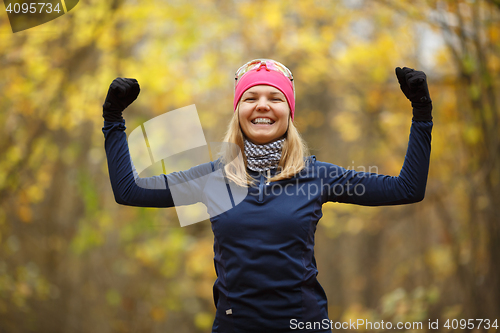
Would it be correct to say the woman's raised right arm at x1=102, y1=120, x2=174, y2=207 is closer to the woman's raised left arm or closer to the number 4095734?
the woman's raised left arm

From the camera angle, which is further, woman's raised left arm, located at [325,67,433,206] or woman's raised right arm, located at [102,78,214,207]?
woman's raised right arm, located at [102,78,214,207]

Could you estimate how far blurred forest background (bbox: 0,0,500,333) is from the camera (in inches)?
200

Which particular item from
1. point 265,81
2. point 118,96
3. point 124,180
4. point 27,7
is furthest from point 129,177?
point 27,7

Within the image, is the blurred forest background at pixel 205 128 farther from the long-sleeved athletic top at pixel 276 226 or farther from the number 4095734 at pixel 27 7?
the long-sleeved athletic top at pixel 276 226

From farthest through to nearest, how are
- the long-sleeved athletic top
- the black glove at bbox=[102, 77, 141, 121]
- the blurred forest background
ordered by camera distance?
1. the blurred forest background
2. the black glove at bbox=[102, 77, 141, 121]
3. the long-sleeved athletic top

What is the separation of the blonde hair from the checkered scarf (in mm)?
25

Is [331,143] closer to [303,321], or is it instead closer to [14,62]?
[14,62]

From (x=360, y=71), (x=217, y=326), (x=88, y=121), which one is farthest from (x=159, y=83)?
(x=217, y=326)

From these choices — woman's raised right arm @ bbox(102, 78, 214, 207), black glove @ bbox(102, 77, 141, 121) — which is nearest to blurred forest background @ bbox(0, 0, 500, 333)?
woman's raised right arm @ bbox(102, 78, 214, 207)

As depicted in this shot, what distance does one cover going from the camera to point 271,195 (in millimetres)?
1996

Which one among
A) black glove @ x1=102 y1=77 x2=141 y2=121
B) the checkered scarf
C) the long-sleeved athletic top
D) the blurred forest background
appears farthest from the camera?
the blurred forest background

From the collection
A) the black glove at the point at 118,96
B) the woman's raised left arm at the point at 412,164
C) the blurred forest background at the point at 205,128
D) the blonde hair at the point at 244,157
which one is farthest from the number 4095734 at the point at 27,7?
the woman's raised left arm at the point at 412,164

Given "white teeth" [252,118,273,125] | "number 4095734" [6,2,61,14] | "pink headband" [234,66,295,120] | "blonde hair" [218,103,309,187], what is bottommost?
"blonde hair" [218,103,309,187]

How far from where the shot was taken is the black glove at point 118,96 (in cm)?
200
